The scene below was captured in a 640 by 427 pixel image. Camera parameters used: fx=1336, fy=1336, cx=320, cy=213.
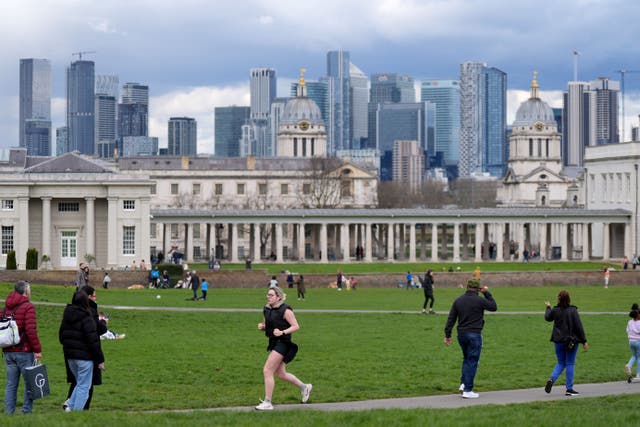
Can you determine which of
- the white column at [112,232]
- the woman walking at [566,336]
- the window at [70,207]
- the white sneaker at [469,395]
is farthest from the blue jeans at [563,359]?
the window at [70,207]

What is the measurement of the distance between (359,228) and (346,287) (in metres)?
50.8

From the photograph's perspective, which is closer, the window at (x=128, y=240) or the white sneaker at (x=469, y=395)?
the white sneaker at (x=469, y=395)

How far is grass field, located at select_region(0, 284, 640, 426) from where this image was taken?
1877cm

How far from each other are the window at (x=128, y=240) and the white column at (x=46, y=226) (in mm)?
4369

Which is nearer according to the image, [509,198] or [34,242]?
[34,242]

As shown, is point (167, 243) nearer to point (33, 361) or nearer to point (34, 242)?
point (34, 242)

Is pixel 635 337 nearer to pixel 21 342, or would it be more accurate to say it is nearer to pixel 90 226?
pixel 21 342

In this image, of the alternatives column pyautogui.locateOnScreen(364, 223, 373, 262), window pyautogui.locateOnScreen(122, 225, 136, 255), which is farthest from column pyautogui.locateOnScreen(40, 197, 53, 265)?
column pyautogui.locateOnScreen(364, 223, 373, 262)

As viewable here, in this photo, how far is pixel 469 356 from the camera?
22109mm

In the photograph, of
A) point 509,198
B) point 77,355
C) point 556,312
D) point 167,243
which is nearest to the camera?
point 77,355

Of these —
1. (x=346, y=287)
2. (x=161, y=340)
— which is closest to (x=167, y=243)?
(x=346, y=287)

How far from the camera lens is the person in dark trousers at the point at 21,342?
1953 centimetres

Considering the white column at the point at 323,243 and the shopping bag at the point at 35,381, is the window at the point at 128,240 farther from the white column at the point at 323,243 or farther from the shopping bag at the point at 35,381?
the shopping bag at the point at 35,381

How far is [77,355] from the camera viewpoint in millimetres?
19625
